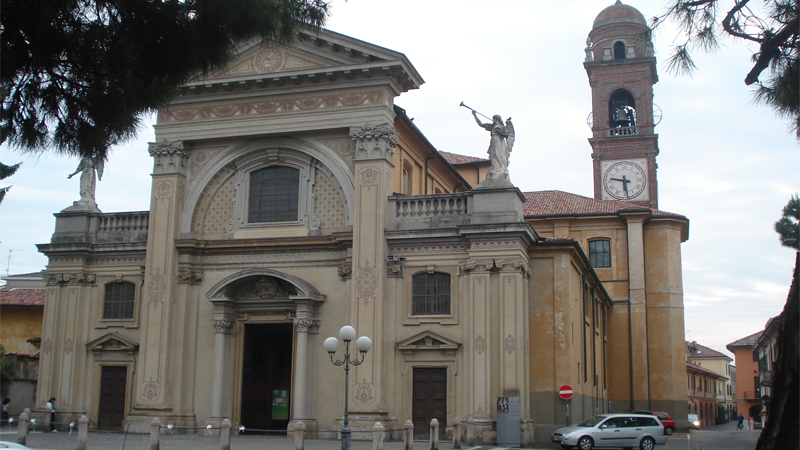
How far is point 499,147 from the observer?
2541cm

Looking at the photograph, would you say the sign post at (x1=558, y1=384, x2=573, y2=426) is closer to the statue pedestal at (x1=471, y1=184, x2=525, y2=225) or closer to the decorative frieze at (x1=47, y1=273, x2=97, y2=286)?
the statue pedestal at (x1=471, y1=184, x2=525, y2=225)

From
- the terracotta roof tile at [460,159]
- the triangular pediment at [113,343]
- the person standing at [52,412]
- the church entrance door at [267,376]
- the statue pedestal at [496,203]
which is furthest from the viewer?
the terracotta roof tile at [460,159]

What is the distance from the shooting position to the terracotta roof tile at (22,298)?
3859cm

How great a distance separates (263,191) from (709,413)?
229ft

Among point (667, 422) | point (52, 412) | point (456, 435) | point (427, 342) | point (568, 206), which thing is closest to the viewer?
point (456, 435)

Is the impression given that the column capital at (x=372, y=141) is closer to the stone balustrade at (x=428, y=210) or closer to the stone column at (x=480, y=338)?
the stone balustrade at (x=428, y=210)

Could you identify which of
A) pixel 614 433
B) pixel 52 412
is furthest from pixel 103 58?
pixel 52 412

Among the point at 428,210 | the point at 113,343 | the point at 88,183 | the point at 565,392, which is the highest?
the point at 88,183

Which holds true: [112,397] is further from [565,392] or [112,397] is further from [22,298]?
[22,298]

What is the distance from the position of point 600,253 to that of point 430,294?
58.5 feet

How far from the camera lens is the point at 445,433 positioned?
2406 cm

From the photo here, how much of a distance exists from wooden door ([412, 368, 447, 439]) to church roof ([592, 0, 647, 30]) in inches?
1410

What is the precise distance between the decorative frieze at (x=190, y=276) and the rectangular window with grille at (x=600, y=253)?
21378mm

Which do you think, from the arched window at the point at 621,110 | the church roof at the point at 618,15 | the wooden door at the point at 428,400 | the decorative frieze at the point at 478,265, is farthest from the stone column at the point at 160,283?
the church roof at the point at 618,15
